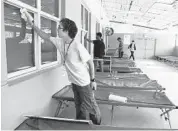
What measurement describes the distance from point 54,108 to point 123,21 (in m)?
19.1

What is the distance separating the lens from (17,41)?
2.05 metres

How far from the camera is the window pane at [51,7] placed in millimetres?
2772

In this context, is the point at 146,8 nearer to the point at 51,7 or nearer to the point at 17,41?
the point at 51,7

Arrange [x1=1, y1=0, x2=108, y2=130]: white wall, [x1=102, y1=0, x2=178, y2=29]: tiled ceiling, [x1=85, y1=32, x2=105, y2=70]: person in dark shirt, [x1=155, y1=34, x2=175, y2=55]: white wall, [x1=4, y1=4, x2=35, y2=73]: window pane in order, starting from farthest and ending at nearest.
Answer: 1. [x1=155, y1=34, x2=175, y2=55]: white wall
2. [x1=102, y1=0, x2=178, y2=29]: tiled ceiling
3. [x1=85, y1=32, x2=105, y2=70]: person in dark shirt
4. [x1=4, y1=4, x2=35, y2=73]: window pane
5. [x1=1, y1=0, x2=108, y2=130]: white wall

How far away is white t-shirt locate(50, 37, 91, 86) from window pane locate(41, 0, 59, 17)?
0.76 meters

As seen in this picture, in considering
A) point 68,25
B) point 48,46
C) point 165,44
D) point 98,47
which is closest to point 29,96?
point 68,25

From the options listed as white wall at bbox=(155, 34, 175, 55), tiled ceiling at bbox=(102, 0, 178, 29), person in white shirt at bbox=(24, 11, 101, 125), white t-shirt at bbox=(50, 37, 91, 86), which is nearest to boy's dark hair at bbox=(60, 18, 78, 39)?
person in white shirt at bbox=(24, 11, 101, 125)

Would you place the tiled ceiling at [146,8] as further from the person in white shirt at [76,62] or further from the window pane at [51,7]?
the person in white shirt at [76,62]

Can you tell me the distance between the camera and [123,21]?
20.7 meters

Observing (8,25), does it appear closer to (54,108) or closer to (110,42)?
(54,108)

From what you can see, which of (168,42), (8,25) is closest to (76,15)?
(8,25)

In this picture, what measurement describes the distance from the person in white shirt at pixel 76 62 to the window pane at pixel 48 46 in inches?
22.0

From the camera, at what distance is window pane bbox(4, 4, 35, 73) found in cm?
186

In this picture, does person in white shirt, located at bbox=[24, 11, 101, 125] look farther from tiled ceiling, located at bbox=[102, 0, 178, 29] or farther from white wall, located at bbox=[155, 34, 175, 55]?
white wall, located at bbox=[155, 34, 175, 55]
